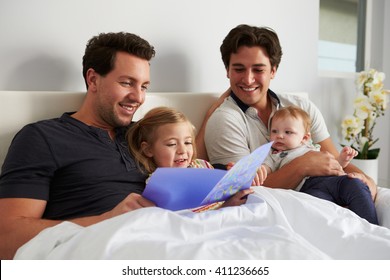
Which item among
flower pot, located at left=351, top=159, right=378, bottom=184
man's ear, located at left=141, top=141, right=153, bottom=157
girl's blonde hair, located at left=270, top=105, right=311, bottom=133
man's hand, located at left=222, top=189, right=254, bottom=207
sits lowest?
flower pot, located at left=351, top=159, right=378, bottom=184

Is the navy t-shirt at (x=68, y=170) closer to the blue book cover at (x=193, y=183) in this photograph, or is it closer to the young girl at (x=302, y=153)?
the blue book cover at (x=193, y=183)

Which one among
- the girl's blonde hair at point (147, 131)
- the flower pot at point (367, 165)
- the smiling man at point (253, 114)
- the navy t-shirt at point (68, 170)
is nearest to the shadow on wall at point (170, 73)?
the smiling man at point (253, 114)

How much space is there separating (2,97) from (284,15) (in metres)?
1.79

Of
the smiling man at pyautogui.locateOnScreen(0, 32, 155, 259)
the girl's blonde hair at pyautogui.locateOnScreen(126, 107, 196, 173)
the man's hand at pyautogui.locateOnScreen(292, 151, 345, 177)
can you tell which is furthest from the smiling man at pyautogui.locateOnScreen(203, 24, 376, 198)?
the smiling man at pyautogui.locateOnScreen(0, 32, 155, 259)

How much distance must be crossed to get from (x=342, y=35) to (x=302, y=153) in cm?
185

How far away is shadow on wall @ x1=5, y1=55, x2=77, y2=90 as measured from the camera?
1729 mm

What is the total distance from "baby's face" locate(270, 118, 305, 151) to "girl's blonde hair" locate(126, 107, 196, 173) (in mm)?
465

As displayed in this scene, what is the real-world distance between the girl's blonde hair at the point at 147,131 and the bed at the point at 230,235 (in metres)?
0.41

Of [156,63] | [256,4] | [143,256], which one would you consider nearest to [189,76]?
[156,63]

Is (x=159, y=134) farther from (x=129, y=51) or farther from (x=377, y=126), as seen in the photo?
(x=377, y=126)

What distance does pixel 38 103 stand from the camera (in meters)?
1.64

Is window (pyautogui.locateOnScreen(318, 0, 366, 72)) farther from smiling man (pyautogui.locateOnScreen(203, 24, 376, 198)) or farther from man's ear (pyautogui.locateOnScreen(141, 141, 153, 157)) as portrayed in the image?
man's ear (pyautogui.locateOnScreen(141, 141, 153, 157))

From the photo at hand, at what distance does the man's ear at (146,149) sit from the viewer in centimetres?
163

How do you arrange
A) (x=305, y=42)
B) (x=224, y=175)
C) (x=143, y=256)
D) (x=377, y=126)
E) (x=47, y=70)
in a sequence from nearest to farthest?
(x=143, y=256), (x=224, y=175), (x=47, y=70), (x=305, y=42), (x=377, y=126)
